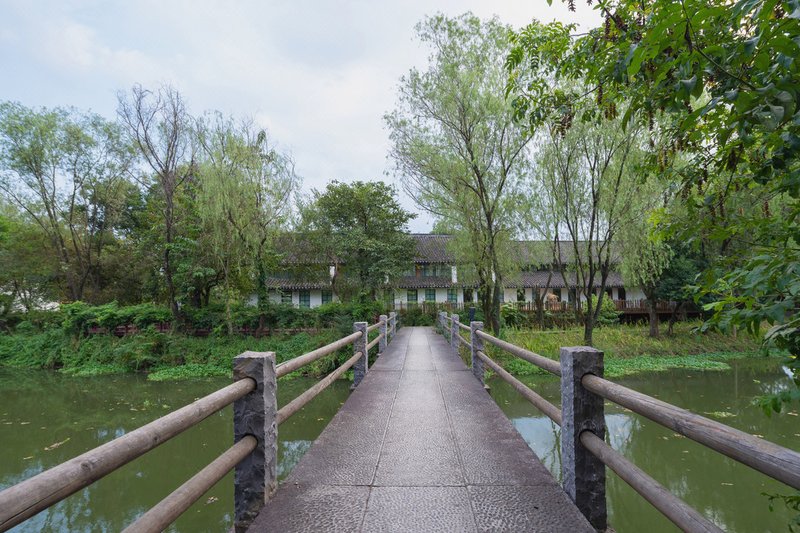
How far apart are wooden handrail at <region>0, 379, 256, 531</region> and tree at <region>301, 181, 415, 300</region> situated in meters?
16.7

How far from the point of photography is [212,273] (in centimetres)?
1538

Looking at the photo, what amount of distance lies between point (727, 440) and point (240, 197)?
16.0 meters

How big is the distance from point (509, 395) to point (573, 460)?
8401 mm

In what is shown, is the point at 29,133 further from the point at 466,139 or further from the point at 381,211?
the point at 466,139

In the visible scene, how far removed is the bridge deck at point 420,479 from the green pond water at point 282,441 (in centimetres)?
252

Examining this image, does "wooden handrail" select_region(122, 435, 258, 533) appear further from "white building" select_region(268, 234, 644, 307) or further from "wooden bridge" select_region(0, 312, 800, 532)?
"white building" select_region(268, 234, 644, 307)

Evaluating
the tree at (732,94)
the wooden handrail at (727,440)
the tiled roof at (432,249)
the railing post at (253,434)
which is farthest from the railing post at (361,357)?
the tiled roof at (432,249)

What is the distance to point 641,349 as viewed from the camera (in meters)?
15.4

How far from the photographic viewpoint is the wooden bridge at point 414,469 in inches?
44.9

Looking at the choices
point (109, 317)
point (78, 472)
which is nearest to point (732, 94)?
point (78, 472)

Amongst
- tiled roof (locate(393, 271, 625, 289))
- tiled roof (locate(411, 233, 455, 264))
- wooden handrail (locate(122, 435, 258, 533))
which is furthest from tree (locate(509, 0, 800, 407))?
tiled roof (locate(411, 233, 455, 264))

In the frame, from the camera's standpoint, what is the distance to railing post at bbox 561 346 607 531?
2020 millimetres

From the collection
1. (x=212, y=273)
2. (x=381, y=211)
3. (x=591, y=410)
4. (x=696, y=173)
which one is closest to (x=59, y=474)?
(x=591, y=410)

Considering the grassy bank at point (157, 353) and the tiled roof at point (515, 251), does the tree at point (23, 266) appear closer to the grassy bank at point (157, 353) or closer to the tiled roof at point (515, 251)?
the grassy bank at point (157, 353)
